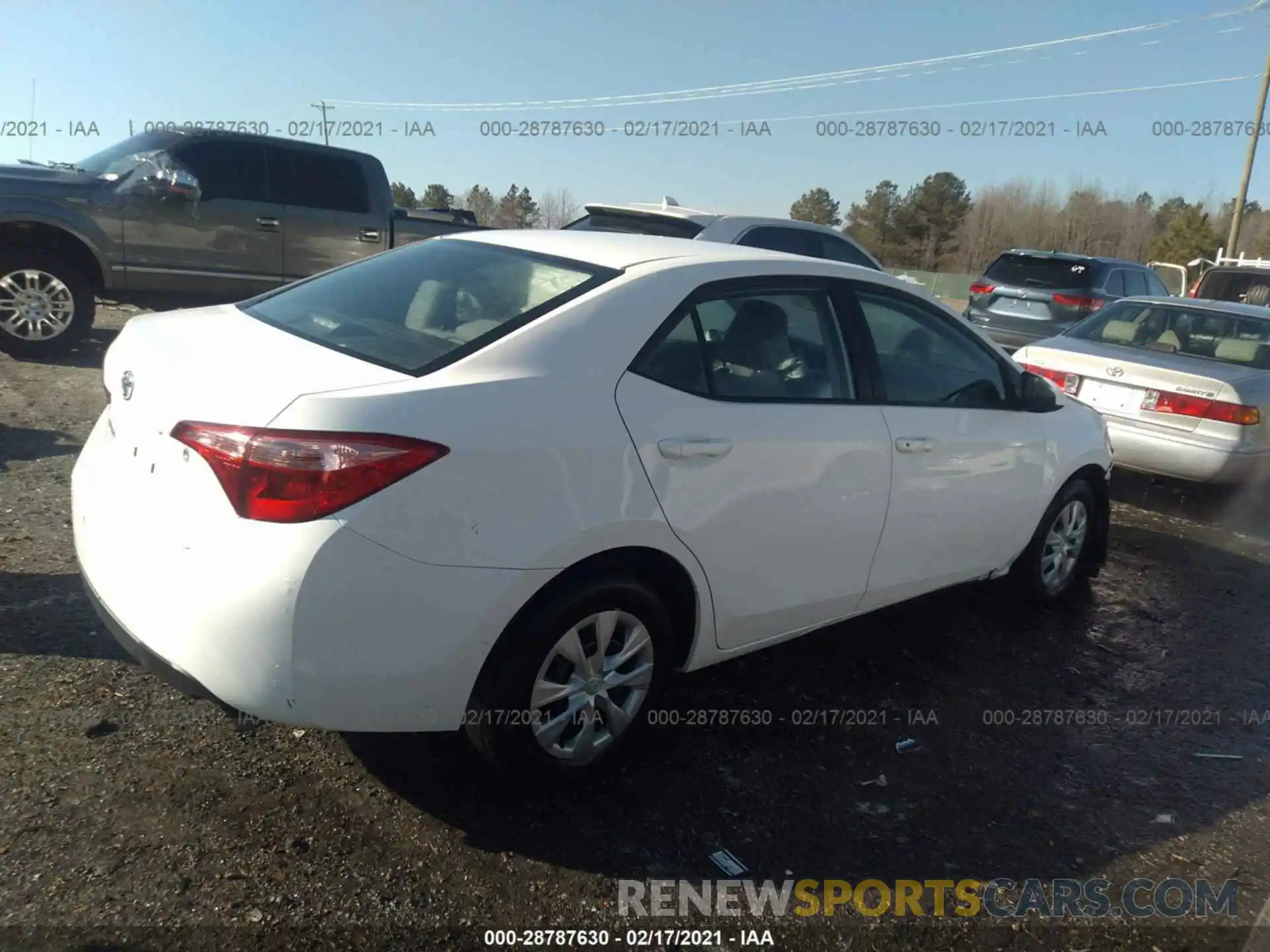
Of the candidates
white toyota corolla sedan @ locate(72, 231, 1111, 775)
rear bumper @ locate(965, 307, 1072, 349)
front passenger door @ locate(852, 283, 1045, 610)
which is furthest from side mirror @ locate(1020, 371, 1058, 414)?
rear bumper @ locate(965, 307, 1072, 349)

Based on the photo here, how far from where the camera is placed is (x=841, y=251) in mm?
9086

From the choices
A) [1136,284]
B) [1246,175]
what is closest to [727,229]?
[1136,284]

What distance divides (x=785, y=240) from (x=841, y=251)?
0.77m

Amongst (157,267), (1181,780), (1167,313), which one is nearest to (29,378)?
(157,267)

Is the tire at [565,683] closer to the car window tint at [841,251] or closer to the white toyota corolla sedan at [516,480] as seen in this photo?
the white toyota corolla sedan at [516,480]

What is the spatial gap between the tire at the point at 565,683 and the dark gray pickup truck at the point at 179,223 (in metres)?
7.29

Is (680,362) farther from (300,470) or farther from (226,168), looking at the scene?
(226,168)

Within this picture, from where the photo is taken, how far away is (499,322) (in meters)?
3.01

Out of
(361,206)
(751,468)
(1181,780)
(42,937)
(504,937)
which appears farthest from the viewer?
(361,206)

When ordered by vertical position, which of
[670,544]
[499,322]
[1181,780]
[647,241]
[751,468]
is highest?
[647,241]

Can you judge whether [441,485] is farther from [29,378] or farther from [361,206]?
[361,206]

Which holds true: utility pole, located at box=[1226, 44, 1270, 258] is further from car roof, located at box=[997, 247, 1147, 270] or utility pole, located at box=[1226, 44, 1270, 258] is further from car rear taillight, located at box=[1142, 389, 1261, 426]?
car rear taillight, located at box=[1142, 389, 1261, 426]

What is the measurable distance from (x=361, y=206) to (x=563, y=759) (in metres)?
8.14

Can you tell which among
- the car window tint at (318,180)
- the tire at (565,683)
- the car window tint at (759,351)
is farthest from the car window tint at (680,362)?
the car window tint at (318,180)
